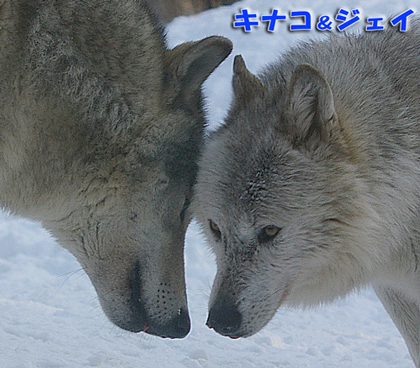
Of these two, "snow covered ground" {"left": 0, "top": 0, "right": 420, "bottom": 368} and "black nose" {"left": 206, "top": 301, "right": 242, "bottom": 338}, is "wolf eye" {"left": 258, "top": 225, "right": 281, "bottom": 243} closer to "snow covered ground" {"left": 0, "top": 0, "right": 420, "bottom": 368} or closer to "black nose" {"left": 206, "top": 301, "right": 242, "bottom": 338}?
"black nose" {"left": 206, "top": 301, "right": 242, "bottom": 338}

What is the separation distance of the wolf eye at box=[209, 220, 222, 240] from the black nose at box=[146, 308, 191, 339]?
413mm

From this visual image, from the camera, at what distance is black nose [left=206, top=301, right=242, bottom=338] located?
295cm

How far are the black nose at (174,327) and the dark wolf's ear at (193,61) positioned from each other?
107 cm

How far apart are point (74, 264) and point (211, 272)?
1.20 metres

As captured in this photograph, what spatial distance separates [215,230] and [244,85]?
2.45 feet

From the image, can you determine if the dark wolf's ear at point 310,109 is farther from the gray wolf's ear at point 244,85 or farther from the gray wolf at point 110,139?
the gray wolf at point 110,139

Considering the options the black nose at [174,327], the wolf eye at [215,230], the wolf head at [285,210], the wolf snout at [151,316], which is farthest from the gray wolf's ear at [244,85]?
the black nose at [174,327]

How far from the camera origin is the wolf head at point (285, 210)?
2941 millimetres

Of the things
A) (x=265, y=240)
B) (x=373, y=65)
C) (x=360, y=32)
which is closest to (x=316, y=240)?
(x=265, y=240)

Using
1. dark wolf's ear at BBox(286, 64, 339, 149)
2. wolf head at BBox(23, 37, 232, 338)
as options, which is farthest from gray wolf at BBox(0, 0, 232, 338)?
dark wolf's ear at BBox(286, 64, 339, 149)

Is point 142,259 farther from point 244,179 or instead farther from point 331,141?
point 331,141

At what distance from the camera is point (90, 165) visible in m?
3.01

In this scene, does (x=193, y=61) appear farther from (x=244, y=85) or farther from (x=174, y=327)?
(x=174, y=327)

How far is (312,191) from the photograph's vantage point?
2.95 meters
